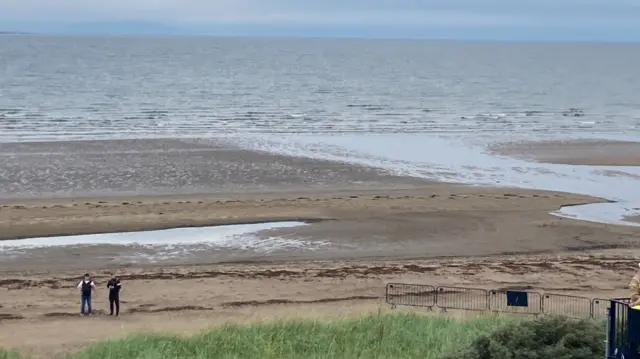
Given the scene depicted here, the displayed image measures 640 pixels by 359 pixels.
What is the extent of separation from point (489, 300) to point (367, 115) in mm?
51309

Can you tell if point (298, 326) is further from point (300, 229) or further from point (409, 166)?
point (409, 166)

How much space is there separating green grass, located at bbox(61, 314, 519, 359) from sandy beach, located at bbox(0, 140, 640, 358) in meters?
2.99

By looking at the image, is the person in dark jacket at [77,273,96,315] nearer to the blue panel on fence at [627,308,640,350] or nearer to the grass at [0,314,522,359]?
the grass at [0,314,522,359]

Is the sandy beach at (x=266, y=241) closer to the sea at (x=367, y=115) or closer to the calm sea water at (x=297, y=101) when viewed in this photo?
the sea at (x=367, y=115)

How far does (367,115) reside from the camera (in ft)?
243

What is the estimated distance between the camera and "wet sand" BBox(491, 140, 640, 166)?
160ft

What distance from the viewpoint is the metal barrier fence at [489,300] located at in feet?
72.6

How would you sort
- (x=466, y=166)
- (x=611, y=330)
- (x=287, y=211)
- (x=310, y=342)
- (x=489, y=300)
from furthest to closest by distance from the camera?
(x=466, y=166) → (x=287, y=211) → (x=489, y=300) → (x=310, y=342) → (x=611, y=330)

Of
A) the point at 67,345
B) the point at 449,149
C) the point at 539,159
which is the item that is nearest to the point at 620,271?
the point at 67,345

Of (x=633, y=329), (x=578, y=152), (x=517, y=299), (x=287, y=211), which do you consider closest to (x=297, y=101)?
(x=578, y=152)

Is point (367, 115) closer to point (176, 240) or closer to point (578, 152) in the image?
point (578, 152)

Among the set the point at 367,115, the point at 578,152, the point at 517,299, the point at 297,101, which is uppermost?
the point at 297,101

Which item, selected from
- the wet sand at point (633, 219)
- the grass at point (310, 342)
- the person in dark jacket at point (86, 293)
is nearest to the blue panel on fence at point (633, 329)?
the grass at point (310, 342)

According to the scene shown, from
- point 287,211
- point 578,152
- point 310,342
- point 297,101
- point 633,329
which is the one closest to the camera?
point 633,329
